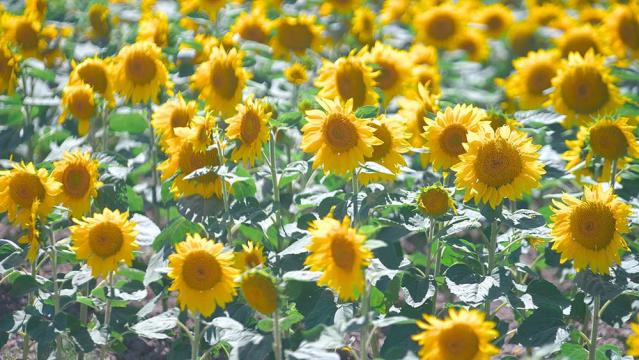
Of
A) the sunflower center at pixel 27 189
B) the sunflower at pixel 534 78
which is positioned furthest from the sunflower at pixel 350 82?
the sunflower center at pixel 27 189

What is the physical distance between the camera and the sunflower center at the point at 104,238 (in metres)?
3.31

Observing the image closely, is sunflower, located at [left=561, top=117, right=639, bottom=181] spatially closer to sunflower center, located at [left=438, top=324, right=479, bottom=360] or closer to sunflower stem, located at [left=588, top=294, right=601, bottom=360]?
sunflower stem, located at [left=588, top=294, right=601, bottom=360]

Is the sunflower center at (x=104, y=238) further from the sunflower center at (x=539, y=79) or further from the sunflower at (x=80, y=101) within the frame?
the sunflower center at (x=539, y=79)

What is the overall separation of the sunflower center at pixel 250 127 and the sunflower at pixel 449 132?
0.59 m

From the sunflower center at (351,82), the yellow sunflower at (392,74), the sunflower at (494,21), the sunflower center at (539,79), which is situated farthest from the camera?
the sunflower at (494,21)

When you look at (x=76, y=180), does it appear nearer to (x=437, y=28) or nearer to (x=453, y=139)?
(x=453, y=139)

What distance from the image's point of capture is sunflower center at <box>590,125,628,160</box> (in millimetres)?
3559

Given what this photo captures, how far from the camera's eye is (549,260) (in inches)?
153

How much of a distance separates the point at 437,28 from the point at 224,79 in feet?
8.56

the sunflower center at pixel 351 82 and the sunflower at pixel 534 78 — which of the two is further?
the sunflower at pixel 534 78

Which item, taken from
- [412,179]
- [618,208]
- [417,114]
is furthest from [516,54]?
[618,208]

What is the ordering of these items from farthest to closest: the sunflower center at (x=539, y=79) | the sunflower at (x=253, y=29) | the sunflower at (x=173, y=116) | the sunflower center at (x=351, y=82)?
the sunflower at (x=253, y=29) → the sunflower center at (x=539, y=79) → the sunflower center at (x=351, y=82) → the sunflower at (x=173, y=116)

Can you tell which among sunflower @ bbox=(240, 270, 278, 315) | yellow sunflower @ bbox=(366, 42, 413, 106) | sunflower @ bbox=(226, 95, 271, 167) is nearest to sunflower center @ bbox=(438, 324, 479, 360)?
sunflower @ bbox=(240, 270, 278, 315)

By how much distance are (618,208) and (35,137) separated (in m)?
2.95
